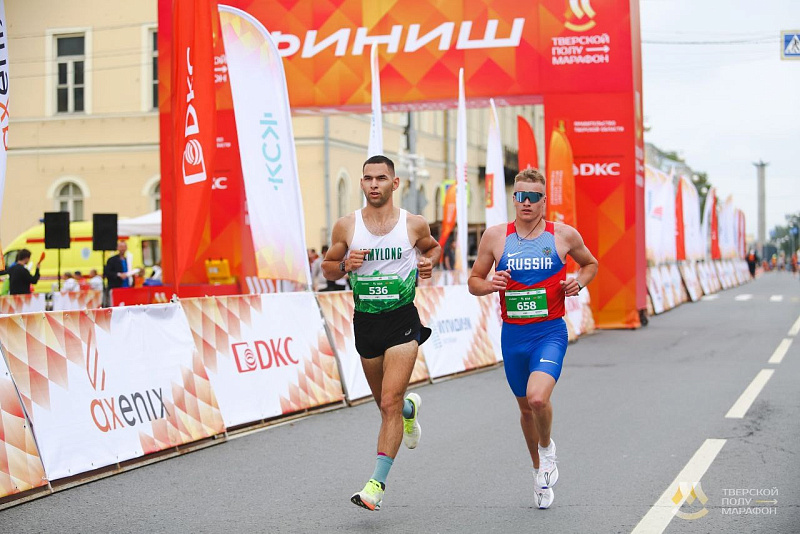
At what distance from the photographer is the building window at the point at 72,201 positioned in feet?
132

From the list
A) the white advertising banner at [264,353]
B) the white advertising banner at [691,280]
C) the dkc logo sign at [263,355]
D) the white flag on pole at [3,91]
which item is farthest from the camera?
the white advertising banner at [691,280]

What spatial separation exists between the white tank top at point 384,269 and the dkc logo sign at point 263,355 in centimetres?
367

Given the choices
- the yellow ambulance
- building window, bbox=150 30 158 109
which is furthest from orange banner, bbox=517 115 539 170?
building window, bbox=150 30 158 109

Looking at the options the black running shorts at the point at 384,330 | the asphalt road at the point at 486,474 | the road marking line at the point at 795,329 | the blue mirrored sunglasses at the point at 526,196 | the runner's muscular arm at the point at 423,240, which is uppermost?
the blue mirrored sunglasses at the point at 526,196

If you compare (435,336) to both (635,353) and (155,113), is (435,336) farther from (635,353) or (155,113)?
(155,113)

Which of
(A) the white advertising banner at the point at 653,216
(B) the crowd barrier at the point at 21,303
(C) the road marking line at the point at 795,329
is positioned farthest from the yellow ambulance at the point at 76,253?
(C) the road marking line at the point at 795,329

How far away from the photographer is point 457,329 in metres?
15.0

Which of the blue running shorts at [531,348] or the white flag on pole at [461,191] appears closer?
the blue running shorts at [531,348]

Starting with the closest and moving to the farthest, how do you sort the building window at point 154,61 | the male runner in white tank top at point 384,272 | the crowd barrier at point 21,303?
the male runner in white tank top at point 384,272
the crowd barrier at point 21,303
the building window at point 154,61

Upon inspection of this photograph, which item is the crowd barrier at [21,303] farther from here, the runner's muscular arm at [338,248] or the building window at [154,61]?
the building window at [154,61]

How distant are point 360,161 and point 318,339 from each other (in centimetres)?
3106

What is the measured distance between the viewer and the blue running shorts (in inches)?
256

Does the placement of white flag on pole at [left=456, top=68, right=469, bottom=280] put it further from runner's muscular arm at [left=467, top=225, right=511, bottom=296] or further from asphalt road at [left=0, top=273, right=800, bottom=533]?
runner's muscular arm at [left=467, top=225, right=511, bottom=296]

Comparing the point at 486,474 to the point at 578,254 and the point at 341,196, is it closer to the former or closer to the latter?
the point at 578,254
